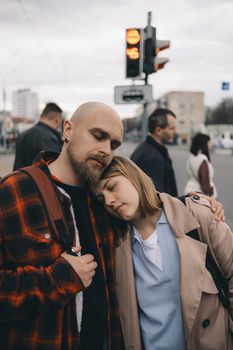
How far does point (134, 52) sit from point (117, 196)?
19.4ft

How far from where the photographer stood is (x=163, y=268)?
6.64ft

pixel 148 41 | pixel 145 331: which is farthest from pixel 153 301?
pixel 148 41

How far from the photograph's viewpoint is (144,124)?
27.0 ft

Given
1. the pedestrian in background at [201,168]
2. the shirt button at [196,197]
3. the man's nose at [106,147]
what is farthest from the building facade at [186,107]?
the man's nose at [106,147]

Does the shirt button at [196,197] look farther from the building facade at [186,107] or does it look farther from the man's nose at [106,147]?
the building facade at [186,107]

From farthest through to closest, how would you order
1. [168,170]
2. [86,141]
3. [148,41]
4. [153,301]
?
[148,41] → [168,170] → [153,301] → [86,141]

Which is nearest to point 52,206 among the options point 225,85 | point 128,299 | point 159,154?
point 128,299

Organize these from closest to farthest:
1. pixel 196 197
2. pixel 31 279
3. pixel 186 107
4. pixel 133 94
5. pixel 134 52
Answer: pixel 31 279
pixel 196 197
pixel 134 52
pixel 133 94
pixel 186 107

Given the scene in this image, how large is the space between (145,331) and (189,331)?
22 centimetres

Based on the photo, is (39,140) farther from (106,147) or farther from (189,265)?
(189,265)

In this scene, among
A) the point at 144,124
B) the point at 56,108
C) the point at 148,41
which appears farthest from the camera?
the point at 144,124

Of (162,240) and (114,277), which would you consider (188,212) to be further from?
(114,277)

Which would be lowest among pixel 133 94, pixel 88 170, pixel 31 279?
pixel 31 279

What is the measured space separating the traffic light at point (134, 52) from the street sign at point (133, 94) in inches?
22.0
